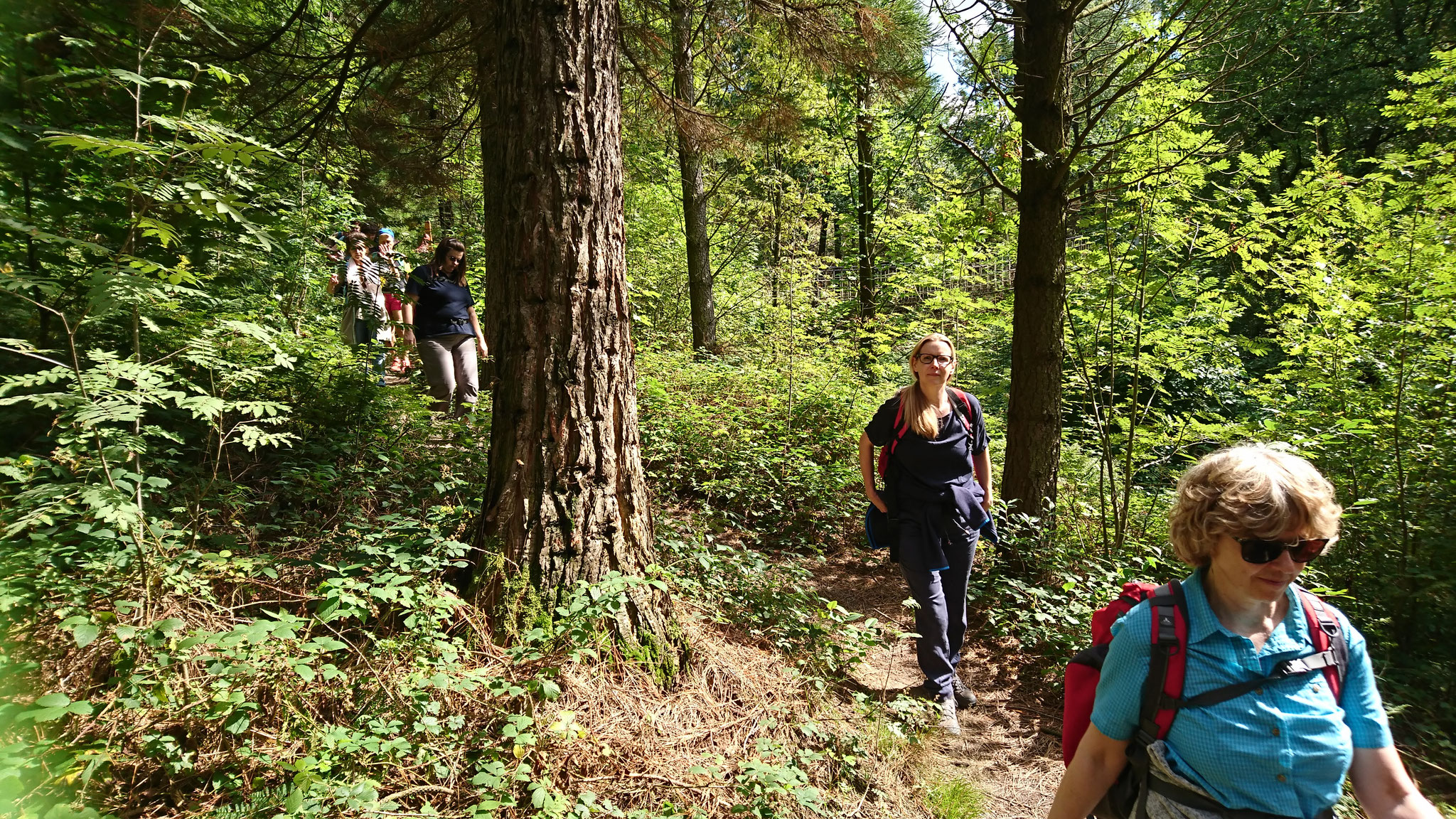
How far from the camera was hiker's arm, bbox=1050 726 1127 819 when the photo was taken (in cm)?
170

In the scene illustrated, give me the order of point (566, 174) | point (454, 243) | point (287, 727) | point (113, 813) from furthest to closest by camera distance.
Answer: point (454, 243)
point (566, 174)
point (287, 727)
point (113, 813)

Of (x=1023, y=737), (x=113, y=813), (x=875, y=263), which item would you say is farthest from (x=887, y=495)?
(x=875, y=263)

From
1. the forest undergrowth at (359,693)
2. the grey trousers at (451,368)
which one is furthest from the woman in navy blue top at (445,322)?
the forest undergrowth at (359,693)

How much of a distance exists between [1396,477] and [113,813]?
6.91 metres

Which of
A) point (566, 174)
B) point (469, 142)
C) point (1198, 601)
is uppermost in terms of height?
point (469, 142)

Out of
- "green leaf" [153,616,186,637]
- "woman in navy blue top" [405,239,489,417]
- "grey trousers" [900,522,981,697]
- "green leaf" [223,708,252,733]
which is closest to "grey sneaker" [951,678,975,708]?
"grey trousers" [900,522,981,697]

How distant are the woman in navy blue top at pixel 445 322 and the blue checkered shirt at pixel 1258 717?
552 cm

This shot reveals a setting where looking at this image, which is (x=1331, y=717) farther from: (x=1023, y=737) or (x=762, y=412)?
(x=762, y=412)

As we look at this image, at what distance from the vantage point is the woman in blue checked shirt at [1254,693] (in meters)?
1.55

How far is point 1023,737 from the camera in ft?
12.5

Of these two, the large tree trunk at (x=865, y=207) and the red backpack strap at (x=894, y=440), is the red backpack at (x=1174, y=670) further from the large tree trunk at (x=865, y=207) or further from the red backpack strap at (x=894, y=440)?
the large tree trunk at (x=865, y=207)

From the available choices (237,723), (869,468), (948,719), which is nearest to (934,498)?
(869,468)

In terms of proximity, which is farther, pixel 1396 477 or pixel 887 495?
pixel 1396 477

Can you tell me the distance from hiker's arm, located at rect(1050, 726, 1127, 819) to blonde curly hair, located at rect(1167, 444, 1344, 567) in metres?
0.54
